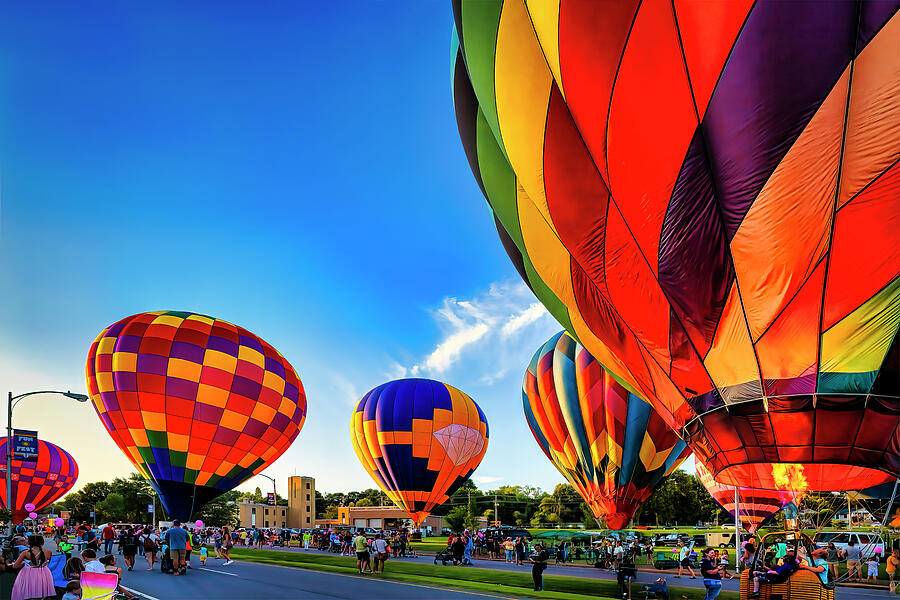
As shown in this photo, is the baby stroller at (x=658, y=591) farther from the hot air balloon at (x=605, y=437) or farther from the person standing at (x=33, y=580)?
the person standing at (x=33, y=580)

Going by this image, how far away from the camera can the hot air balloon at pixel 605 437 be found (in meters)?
24.2

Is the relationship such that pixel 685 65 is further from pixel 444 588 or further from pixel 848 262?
pixel 444 588

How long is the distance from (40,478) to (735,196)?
65.7 m

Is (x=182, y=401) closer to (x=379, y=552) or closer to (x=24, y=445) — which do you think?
(x=24, y=445)

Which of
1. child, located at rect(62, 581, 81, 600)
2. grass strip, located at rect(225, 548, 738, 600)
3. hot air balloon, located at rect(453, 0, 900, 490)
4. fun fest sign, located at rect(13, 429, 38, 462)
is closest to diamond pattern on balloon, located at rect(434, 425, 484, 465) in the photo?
grass strip, located at rect(225, 548, 738, 600)

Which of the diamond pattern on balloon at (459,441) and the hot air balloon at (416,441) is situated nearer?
the hot air balloon at (416,441)

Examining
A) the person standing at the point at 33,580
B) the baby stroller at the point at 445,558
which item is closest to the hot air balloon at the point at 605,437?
the baby stroller at the point at 445,558

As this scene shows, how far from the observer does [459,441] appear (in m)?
39.6

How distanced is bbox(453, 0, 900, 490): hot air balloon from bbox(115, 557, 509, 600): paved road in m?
7.18

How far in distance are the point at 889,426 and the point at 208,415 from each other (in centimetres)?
2606

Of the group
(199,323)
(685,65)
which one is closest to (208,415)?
(199,323)

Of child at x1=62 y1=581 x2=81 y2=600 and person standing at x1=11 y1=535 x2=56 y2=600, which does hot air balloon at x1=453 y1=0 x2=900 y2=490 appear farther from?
person standing at x1=11 y1=535 x2=56 y2=600

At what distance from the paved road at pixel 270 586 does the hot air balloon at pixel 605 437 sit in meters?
10.3

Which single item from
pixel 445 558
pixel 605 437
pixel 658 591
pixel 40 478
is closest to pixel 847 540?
pixel 605 437
